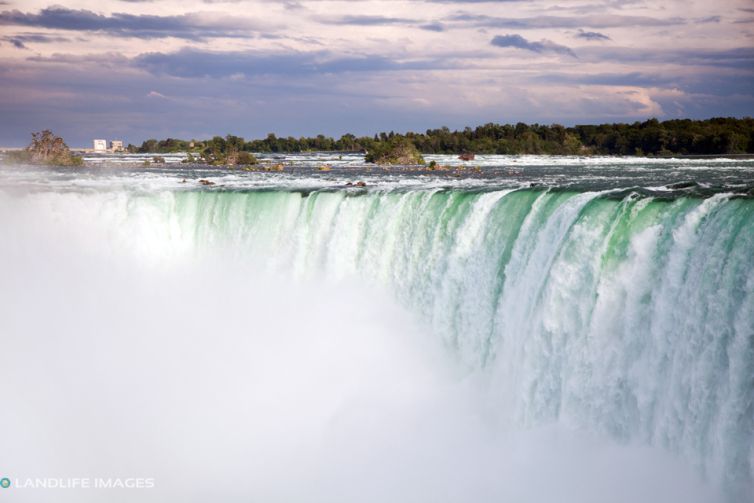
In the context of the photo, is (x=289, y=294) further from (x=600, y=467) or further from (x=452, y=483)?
(x=600, y=467)

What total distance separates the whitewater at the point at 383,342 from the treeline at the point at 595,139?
64.1ft

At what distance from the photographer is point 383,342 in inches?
683

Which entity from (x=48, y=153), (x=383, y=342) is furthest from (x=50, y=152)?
(x=383, y=342)

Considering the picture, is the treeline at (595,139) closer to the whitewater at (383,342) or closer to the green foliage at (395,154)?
the green foliage at (395,154)

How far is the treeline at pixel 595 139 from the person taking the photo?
1682 inches

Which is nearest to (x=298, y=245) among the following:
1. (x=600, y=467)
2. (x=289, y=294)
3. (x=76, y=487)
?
(x=289, y=294)

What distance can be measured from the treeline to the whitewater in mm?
19551

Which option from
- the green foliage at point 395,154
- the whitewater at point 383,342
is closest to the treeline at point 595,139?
the green foliage at point 395,154

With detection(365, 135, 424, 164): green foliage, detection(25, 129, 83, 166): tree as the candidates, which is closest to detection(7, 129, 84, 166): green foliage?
detection(25, 129, 83, 166): tree

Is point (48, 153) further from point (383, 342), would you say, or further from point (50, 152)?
point (383, 342)

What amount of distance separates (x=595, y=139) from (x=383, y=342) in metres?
37.9

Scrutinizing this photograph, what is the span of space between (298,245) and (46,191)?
325 inches

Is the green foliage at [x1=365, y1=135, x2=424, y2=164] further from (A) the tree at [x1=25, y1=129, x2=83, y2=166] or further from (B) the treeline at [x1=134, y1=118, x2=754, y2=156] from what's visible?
(A) the tree at [x1=25, y1=129, x2=83, y2=166]

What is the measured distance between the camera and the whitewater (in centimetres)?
1115
